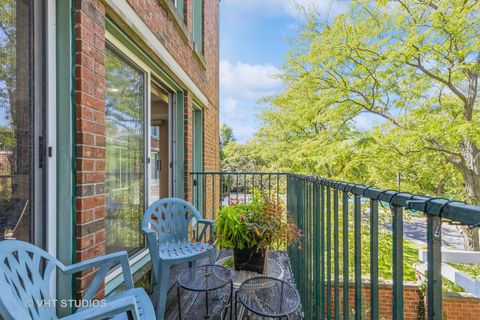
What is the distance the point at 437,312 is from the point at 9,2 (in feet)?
5.93

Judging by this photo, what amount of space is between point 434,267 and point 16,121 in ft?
5.14

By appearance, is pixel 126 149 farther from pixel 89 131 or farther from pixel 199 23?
pixel 199 23

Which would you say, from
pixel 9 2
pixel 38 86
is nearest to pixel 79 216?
pixel 38 86

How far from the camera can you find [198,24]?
3.99 metres

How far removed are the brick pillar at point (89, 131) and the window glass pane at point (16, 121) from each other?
20 cm

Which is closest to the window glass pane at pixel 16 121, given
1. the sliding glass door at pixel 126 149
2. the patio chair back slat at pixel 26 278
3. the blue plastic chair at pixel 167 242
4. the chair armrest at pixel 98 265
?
the patio chair back slat at pixel 26 278

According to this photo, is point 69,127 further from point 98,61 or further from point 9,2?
point 9,2

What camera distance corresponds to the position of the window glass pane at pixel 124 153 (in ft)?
6.06

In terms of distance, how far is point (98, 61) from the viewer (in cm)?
155

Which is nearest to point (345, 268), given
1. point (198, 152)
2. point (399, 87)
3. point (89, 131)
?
point (89, 131)

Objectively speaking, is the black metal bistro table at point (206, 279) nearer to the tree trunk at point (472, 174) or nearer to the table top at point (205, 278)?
the table top at point (205, 278)

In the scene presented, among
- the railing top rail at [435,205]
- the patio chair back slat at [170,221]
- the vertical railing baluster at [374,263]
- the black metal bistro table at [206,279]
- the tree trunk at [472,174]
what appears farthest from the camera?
the tree trunk at [472,174]

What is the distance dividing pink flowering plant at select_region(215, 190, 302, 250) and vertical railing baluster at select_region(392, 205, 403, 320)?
96 cm

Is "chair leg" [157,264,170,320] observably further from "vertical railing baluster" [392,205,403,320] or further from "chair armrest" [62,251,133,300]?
"vertical railing baluster" [392,205,403,320]
